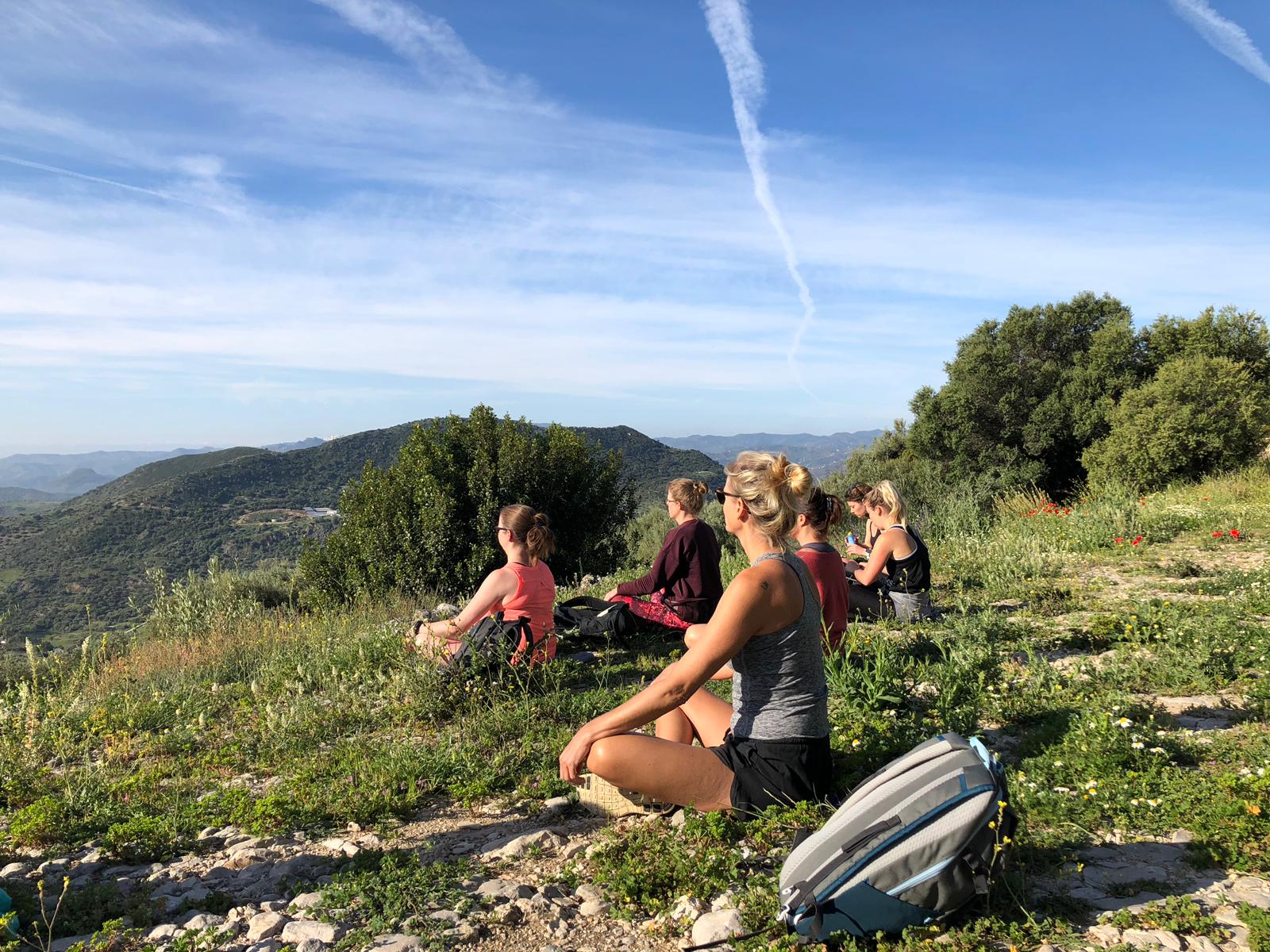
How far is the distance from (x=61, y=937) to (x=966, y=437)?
25042mm

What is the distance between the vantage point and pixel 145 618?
991cm

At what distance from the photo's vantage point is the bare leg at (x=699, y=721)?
3613 mm

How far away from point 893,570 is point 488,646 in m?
3.41

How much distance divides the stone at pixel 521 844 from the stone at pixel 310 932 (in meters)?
0.68

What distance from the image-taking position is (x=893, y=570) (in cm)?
647

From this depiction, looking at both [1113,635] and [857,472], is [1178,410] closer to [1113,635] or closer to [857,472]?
[857,472]

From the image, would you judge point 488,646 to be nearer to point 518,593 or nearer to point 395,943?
point 518,593

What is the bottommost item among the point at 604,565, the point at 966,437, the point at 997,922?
the point at 604,565

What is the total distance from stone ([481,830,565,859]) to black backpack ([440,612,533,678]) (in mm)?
1663

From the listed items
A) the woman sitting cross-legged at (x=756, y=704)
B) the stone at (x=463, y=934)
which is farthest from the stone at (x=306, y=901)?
the woman sitting cross-legged at (x=756, y=704)

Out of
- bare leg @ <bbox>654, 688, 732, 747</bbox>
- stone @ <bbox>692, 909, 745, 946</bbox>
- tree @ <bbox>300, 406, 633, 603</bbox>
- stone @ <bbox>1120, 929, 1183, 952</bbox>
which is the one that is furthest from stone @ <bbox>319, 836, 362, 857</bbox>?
tree @ <bbox>300, 406, 633, 603</bbox>

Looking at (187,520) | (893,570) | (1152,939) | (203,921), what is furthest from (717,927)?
(187,520)

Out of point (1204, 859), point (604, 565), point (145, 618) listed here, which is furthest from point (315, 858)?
point (604, 565)

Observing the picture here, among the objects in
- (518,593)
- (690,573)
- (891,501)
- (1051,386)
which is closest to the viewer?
(518,593)
